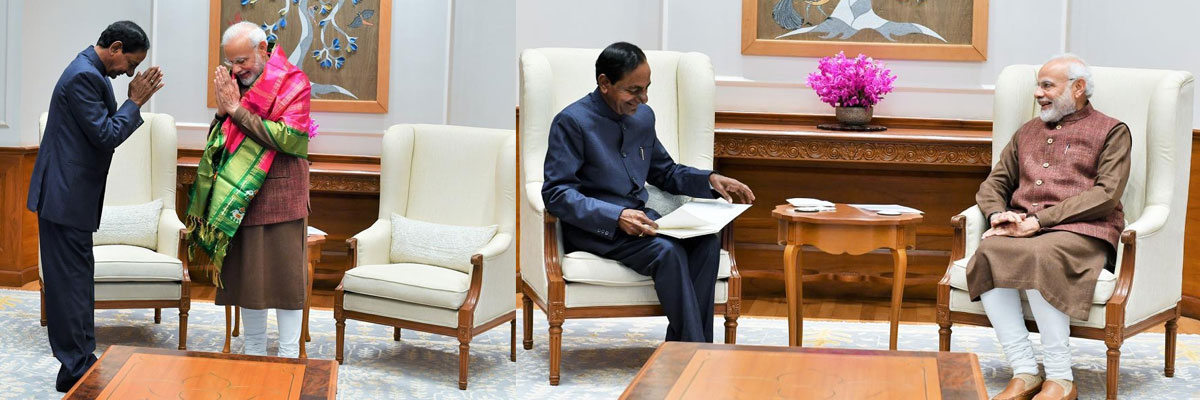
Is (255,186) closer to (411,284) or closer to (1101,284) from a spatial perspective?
(411,284)

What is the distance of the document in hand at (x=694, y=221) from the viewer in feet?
13.3

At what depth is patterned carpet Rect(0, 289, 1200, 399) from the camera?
416 centimetres

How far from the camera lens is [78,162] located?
392cm

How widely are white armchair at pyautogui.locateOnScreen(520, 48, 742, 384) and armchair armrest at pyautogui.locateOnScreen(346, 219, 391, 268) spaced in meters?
0.54

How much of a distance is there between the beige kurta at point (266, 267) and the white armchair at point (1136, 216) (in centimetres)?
218

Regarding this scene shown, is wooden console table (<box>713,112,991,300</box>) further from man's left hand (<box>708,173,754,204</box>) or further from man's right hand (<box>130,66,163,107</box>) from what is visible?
man's right hand (<box>130,66,163,107</box>)

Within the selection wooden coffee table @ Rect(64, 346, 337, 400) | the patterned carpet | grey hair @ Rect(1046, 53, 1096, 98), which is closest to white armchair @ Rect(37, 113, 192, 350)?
the patterned carpet

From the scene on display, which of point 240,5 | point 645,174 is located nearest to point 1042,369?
point 645,174

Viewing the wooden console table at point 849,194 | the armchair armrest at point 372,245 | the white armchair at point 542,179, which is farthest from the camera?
the wooden console table at point 849,194

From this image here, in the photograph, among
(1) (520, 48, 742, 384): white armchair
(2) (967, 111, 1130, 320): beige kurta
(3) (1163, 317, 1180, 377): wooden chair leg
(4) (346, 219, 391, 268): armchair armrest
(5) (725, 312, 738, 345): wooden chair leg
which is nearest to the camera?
(2) (967, 111, 1130, 320): beige kurta

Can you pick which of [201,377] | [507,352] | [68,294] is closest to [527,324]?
[507,352]

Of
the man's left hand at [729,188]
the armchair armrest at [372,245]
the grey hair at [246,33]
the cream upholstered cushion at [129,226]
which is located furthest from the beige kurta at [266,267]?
the man's left hand at [729,188]

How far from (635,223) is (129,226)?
2.33 meters

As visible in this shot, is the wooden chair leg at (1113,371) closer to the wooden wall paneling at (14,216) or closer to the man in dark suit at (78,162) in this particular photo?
the man in dark suit at (78,162)
